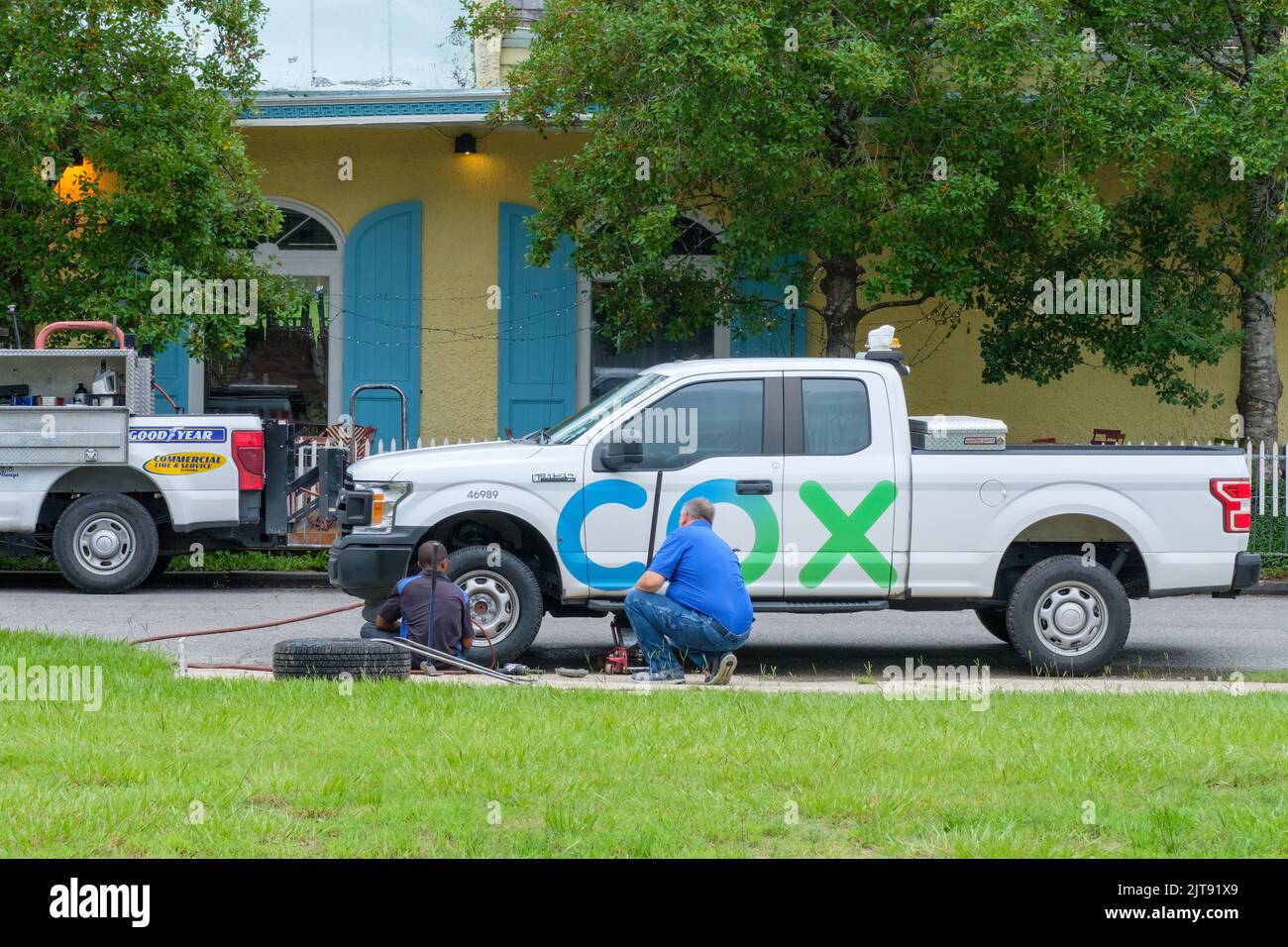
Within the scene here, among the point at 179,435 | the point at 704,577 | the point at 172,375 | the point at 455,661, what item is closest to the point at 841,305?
the point at 179,435

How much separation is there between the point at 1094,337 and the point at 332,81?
1020 cm

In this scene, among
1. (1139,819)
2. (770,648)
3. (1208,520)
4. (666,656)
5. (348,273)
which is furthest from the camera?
(348,273)

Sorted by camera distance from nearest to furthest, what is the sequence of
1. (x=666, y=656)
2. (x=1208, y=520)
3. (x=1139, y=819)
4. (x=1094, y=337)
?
(x=1139, y=819) → (x=666, y=656) → (x=1208, y=520) → (x=1094, y=337)

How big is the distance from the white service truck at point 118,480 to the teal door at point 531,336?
6.21 m

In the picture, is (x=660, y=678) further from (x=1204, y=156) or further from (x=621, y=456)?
(x=1204, y=156)

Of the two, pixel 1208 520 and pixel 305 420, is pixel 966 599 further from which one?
pixel 305 420

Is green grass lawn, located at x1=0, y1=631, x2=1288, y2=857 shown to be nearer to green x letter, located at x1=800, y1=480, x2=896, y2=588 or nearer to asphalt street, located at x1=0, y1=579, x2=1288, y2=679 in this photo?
green x letter, located at x1=800, y1=480, x2=896, y2=588

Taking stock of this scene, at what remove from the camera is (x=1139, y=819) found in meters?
5.89

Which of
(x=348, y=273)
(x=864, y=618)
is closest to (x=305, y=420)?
(x=348, y=273)

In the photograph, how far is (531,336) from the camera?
838 inches

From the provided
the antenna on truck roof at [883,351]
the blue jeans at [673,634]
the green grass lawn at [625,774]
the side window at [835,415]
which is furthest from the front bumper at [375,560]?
the antenna on truck roof at [883,351]

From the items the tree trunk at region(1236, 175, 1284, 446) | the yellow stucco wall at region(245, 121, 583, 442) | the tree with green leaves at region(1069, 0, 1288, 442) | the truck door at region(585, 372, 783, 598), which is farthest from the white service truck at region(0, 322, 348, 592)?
the tree trunk at region(1236, 175, 1284, 446)

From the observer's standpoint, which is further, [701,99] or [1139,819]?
[701,99]

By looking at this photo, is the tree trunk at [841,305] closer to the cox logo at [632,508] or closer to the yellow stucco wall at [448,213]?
the yellow stucco wall at [448,213]
